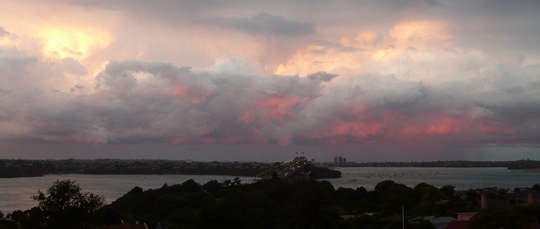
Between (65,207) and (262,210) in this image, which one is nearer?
(65,207)

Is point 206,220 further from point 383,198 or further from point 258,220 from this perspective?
point 383,198

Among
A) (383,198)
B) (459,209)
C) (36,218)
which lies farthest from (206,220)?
(383,198)

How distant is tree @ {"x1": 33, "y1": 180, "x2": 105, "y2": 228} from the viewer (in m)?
32.5

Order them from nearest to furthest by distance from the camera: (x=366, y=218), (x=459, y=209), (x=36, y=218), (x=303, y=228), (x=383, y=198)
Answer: (x=303, y=228)
(x=36, y=218)
(x=366, y=218)
(x=459, y=209)
(x=383, y=198)

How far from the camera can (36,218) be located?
3484cm

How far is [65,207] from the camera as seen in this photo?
33031 mm

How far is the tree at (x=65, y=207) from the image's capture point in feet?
107

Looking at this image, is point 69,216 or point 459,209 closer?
point 69,216

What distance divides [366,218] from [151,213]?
28285mm

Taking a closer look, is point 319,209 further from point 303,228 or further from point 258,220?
point 258,220

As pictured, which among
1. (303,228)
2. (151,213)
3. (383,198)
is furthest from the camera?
(383,198)

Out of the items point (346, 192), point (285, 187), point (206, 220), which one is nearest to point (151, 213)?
point (285, 187)

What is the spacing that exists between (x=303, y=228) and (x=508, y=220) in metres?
12.9

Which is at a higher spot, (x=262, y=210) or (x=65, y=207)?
(x=65, y=207)
